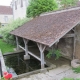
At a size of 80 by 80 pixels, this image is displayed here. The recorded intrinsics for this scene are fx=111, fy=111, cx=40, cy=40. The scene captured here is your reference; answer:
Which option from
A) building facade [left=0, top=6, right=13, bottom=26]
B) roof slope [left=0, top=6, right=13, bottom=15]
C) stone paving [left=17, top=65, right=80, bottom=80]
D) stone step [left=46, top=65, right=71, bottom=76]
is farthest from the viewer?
roof slope [left=0, top=6, right=13, bottom=15]

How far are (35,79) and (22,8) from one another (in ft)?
69.1

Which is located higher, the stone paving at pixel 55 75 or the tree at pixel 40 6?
the tree at pixel 40 6

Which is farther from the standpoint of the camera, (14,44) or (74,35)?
(14,44)

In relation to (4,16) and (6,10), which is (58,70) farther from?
(6,10)

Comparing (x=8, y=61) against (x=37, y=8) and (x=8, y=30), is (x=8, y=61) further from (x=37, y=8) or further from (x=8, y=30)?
(x=37, y=8)

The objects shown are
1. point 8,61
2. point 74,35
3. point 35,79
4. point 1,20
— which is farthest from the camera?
point 1,20

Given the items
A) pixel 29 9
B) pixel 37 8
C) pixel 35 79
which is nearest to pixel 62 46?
pixel 35 79

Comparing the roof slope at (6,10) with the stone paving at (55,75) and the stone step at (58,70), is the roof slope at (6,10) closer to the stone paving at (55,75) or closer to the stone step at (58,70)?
the stone step at (58,70)

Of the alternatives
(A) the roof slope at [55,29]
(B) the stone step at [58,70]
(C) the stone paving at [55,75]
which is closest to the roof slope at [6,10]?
(A) the roof slope at [55,29]

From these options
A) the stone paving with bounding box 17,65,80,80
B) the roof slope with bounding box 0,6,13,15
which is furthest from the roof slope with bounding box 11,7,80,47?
the roof slope with bounding box 0,6,13,15

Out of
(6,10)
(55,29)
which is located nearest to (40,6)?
(55,29)

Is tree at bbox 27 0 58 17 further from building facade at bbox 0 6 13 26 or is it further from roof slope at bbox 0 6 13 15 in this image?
roof slope at bbox 0 6 13 15

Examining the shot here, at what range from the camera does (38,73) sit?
7129 mm

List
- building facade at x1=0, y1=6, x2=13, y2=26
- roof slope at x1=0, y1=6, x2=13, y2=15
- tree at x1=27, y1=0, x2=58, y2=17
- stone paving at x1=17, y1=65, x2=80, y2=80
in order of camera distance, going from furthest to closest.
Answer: roof slope at x1=0, y1=6, x2=13, y2=15 → building facade at x1=0, y1=6, x2=13, y2=26 → tree at x1=27, y1=0, x2=58, y2=17 → stone paving at x1=17, y1=65, x2=80, y2=80
